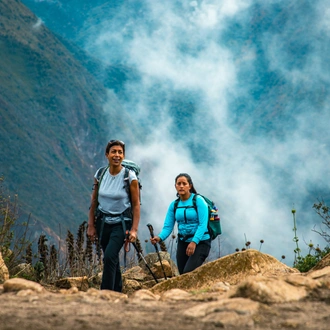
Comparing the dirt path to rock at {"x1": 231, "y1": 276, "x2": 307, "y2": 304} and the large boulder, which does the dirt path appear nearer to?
rock at {"x1": 231, "y1": 276, "x2": 307, "y2": 304}

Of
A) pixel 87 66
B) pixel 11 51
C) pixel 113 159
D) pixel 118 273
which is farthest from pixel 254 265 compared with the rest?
pixel 87 66

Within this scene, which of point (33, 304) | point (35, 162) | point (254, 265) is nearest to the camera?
point (33, 304)

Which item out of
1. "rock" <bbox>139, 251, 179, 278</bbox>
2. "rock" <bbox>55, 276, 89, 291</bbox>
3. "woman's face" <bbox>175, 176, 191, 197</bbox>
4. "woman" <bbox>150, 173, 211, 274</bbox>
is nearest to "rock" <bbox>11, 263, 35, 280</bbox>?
"rock" <bbox>55, 276, 89, 291</bbox>

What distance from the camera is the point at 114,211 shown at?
6.83m

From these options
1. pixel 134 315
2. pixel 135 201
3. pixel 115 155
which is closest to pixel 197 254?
pixel 135 201

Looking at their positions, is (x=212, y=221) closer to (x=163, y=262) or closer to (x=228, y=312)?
(x=163, y=262)

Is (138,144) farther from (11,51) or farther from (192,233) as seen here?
(192,233)

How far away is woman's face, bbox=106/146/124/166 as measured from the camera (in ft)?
22.7

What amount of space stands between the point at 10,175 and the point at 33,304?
4068 inches

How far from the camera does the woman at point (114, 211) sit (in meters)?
6.68

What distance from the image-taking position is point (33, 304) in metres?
4.20

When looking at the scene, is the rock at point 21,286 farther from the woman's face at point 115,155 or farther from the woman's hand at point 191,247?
the woman's hand at point 191,247

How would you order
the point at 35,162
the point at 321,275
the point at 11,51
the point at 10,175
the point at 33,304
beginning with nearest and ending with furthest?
the point at 33,304, the point at 321,275, the point at 10,175, the point at 35,162, the point at 11,51

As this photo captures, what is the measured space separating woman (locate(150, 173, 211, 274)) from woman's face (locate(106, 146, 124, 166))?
37.2 inches
